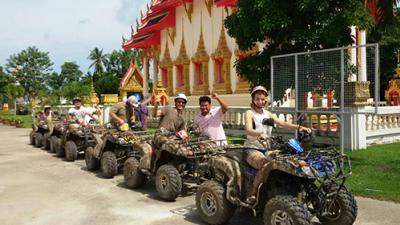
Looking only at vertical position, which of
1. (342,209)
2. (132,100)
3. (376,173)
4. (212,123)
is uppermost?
(132,100)

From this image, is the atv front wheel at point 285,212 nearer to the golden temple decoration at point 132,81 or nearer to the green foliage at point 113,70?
the golden temple decoration at point 132,81

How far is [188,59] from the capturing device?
27.3m

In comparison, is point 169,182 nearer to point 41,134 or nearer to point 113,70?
point 41,134

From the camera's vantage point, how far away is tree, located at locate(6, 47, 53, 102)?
7338 cm

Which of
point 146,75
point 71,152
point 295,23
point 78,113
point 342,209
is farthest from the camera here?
point 146,75

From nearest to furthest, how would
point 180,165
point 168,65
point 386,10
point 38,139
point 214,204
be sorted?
point 214,204 → point 180,165 → point 386,10 → point 38,139 → point 168,65

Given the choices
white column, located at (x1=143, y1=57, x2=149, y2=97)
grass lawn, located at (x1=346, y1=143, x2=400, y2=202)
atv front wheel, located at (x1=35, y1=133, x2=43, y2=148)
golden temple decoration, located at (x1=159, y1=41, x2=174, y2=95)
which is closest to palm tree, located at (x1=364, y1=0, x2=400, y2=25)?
grass lawn, located at (x1=346, y1=143, x2=400, y2=202)

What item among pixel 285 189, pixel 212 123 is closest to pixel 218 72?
pixel 212 123

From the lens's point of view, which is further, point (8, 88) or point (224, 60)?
→ point (8, 88)

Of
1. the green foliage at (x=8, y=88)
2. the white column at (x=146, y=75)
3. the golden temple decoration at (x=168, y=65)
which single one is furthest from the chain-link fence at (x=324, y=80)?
the green foliage at (x=8, y=88)

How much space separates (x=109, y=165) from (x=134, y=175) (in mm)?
1256

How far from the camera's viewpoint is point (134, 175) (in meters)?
7.71

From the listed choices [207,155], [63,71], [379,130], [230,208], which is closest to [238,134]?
[379,130]

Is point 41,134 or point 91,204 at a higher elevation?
point 41,134
